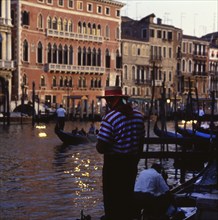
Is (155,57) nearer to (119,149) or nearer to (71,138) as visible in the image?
(71,138)

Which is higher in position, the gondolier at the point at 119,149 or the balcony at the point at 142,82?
the balcony at the point at 142,82

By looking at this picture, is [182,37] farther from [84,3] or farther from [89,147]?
[89,147]

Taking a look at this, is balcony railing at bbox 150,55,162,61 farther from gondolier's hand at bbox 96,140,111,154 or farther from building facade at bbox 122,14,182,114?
gondolier's hand at bbox 96,140,111,154

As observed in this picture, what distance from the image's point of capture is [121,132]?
12.4 ft

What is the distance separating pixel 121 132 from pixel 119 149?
11cm

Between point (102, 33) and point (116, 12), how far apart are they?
1.66 m

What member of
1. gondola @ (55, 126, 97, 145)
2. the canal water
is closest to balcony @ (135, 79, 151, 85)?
gondola @ (55, 126, 97, 145)

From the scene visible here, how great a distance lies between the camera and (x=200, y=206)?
352 centimetres

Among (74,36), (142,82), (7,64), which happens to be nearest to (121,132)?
(7,64)

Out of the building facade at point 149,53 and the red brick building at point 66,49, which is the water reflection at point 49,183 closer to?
the red brick building at point 66,49

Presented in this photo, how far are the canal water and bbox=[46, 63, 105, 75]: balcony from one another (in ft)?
63.5

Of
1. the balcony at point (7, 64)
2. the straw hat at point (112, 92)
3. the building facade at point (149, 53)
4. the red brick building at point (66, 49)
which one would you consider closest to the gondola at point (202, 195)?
the straw hat at point (112, 92)

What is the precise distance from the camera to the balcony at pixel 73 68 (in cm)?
3159

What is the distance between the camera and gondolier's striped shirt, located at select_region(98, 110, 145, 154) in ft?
12.4
